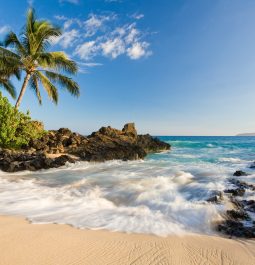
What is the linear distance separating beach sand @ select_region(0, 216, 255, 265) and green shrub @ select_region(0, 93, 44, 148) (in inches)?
399

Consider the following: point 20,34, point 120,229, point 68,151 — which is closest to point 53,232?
point 120,229

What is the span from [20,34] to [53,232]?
15.8 metres

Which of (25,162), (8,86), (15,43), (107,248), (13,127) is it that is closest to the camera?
(107,248)

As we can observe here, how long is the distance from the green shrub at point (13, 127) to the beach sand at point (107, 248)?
1014 cm

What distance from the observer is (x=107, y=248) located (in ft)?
10.5

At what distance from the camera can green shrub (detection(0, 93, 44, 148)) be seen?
12.8 metres

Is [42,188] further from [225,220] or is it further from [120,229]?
[225,220]

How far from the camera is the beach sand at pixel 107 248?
2854 mm

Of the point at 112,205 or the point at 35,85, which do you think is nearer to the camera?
the point at 112,205

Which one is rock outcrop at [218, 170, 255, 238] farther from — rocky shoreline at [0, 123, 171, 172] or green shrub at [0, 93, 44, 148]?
green shrub at [0, 93, 44, 148]

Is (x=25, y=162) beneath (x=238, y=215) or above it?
above

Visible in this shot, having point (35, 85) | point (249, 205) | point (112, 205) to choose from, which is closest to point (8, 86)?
point (35, 85)

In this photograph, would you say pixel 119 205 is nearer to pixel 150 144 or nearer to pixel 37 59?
pixel 37 59

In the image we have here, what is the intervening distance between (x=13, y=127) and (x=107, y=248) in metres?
11.9
